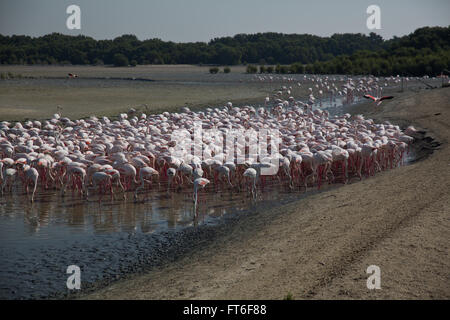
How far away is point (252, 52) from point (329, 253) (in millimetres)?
95506

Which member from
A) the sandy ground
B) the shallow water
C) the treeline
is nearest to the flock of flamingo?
the shallow water

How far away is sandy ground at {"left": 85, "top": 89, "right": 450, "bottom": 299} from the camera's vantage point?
584cm

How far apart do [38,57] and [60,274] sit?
283 ft

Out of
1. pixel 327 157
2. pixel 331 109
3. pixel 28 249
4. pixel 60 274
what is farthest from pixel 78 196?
pixel 331 109

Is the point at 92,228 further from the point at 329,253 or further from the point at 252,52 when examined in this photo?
the point at 252,52

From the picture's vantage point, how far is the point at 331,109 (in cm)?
3020

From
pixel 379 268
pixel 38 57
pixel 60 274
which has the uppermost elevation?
pixel 38 57

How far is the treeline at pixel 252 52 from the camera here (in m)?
59.9

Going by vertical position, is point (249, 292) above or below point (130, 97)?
below

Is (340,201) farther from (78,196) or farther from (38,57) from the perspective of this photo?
(38,57)

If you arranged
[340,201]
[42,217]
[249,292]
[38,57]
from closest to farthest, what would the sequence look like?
[249,292]
[340,201]
[42,217]
[38,57]

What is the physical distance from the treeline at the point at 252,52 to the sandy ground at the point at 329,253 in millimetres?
47244

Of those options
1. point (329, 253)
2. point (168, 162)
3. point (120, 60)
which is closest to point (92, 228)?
point (168, 162)
